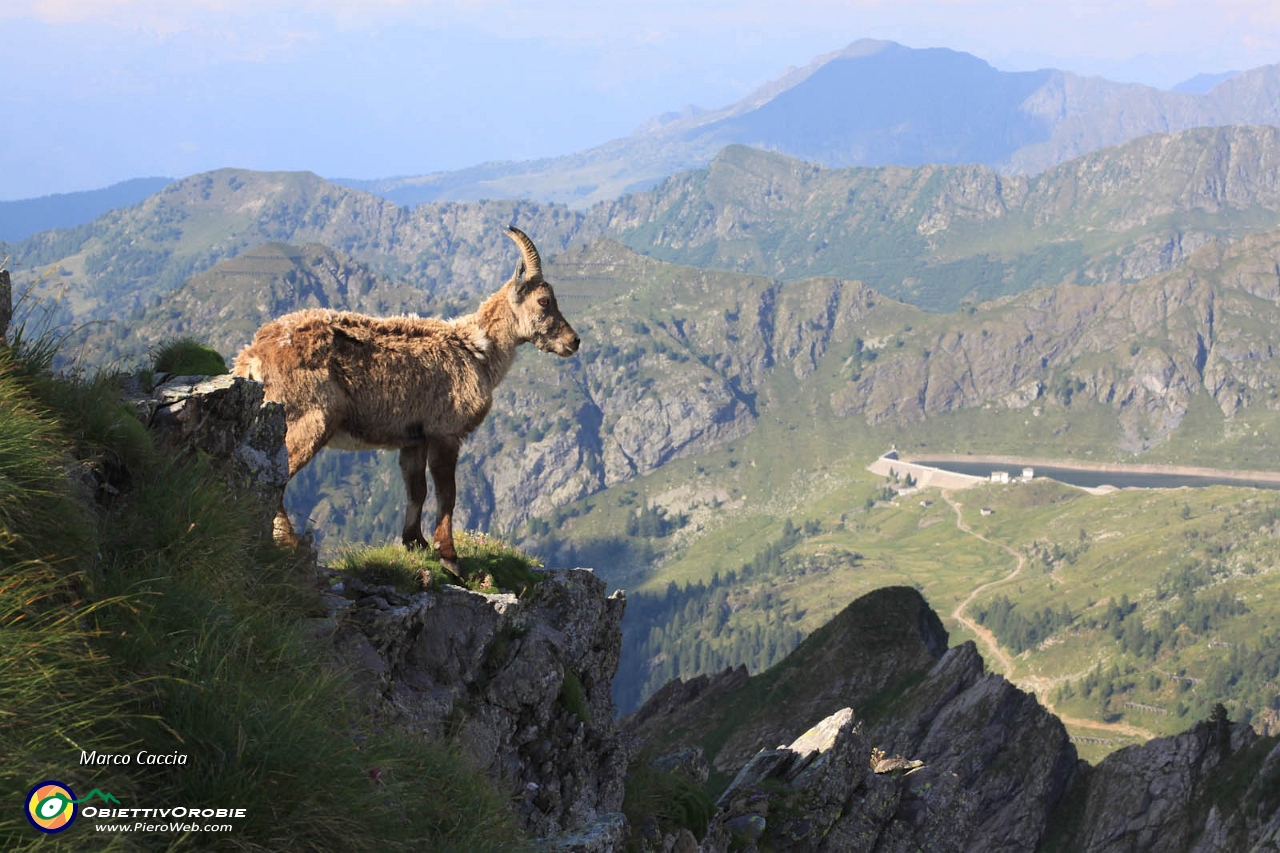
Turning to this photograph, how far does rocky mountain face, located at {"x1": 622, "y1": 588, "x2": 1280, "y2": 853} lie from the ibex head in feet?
47.6

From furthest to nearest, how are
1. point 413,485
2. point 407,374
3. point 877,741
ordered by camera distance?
point 877,741
point 413,485
point 407,374

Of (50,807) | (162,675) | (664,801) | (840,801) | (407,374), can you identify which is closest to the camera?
(50,807)

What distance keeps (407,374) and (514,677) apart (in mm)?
6961

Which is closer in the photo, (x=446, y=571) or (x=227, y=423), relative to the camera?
(x=227, y=423)

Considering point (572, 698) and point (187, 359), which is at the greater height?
point (187, 359)

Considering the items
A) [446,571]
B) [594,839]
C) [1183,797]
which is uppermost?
[446,571]

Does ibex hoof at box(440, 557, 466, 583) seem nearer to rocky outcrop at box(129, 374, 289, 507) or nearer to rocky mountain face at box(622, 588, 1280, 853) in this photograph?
rocky outcrop at box(129, 374, 289, 507)

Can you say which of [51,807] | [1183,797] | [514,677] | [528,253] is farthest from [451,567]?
[1183,797]

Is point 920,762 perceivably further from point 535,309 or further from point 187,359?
point 187,359

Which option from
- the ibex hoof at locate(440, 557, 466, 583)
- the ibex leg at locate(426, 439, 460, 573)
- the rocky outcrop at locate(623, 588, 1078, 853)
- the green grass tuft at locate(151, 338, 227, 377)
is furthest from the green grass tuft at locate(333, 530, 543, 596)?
the rocky outcrop at locate(623, 588, 1078, 853)

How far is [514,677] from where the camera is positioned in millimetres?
22375

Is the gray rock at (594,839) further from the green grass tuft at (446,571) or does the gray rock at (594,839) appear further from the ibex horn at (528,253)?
the ibex horn at (528,253)

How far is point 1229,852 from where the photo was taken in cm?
4947

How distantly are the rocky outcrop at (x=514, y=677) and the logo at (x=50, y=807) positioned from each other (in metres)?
7.92
